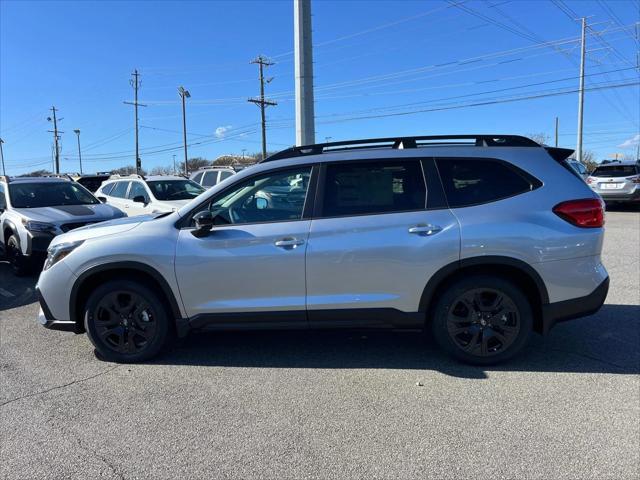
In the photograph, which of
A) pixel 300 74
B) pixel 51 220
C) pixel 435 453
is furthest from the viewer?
pixel 300 74

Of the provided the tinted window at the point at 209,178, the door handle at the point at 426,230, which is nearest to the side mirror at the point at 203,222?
the door handle at the point at 426,230

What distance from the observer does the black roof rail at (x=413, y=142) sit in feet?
13.9

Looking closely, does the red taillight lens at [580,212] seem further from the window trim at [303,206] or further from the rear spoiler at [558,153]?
the window trim at [303,206]

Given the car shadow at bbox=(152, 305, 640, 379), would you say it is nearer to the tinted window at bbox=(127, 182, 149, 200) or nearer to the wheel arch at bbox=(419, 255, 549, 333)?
the wheel arch at bbox=(419, 255, 549, 333)

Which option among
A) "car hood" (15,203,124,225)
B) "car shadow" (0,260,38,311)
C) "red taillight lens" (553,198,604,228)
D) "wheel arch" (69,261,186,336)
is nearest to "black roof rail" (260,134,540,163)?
"red taillight lens" (553,198,604,228)

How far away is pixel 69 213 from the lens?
324 inches

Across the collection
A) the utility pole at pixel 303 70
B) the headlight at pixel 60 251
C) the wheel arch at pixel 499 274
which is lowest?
the wheel arch at pixel 499 274

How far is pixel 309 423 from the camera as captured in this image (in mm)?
3246

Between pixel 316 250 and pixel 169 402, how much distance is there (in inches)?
63.0

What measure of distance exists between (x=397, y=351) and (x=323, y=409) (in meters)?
1.24

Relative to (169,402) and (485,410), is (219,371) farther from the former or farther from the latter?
(485,410)

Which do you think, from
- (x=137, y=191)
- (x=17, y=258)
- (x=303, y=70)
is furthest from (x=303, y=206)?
(x=137, y=191)

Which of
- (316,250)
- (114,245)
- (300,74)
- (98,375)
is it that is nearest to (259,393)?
(316,250)

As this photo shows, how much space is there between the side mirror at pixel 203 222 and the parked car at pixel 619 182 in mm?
15847
